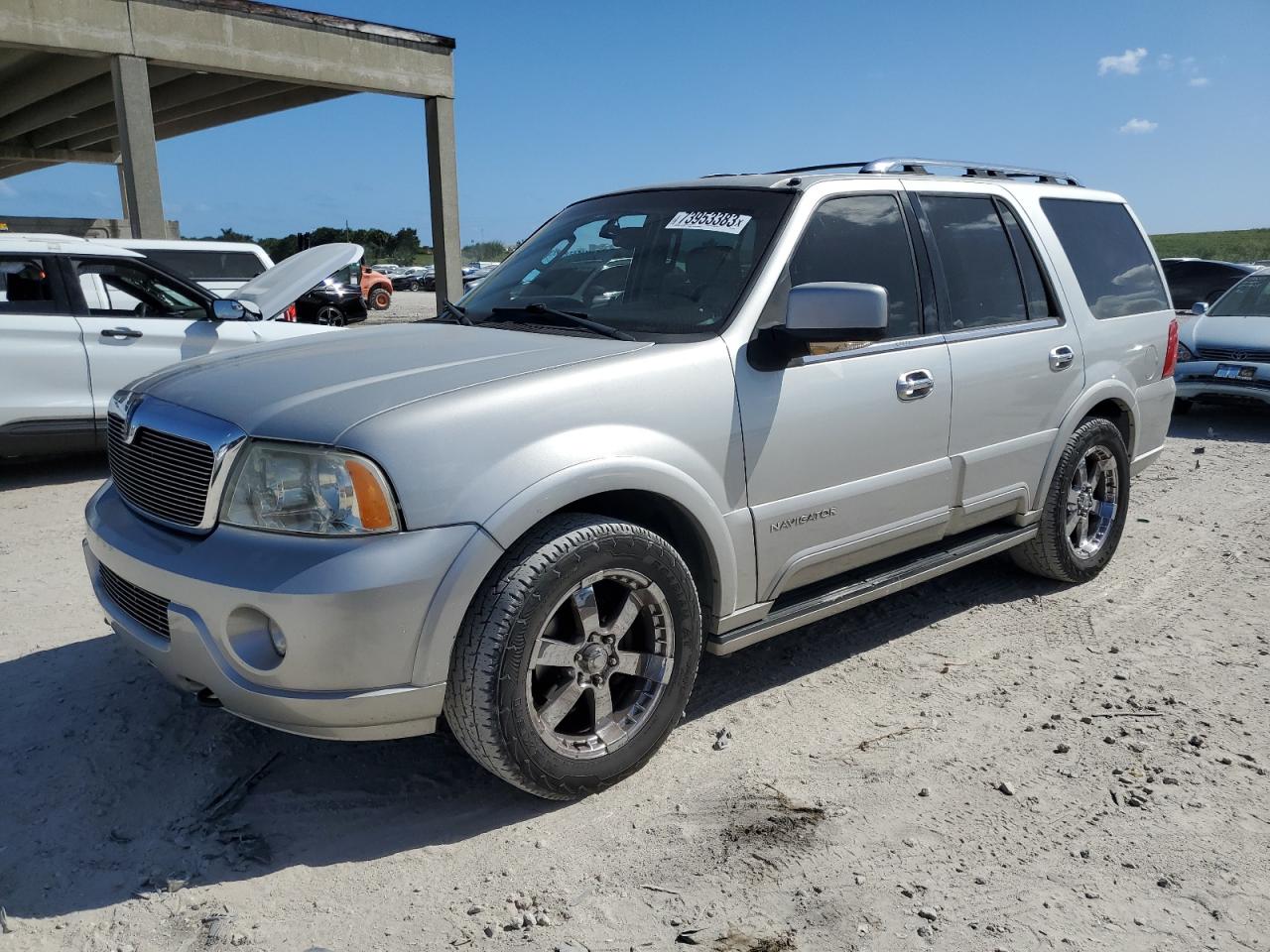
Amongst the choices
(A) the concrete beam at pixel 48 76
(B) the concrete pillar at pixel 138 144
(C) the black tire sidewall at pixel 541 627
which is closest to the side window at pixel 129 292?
(C) the black tire sidewall at pixel 541 627

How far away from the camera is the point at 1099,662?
13.5 ft

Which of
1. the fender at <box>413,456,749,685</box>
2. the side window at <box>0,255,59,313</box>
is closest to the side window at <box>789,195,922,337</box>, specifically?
the fender at <box>413,456,749,685</box>

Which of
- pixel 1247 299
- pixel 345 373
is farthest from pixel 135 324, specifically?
pixel 1247 299

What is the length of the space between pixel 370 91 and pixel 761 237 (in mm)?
16193

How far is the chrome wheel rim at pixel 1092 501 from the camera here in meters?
4.88

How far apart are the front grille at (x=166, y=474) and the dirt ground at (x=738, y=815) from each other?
2.91 feet

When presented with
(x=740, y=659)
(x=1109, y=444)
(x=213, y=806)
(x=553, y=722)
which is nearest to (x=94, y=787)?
(x=213, y=806)

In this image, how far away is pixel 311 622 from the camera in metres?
2.50

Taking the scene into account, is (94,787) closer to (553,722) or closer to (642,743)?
(553,722)

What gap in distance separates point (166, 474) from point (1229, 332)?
32.9ft

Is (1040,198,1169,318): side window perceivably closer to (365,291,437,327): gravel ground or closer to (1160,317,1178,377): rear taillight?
(1160,317,1178,377): rear taillight

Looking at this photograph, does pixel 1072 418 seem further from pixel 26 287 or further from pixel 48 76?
pixel 48 76

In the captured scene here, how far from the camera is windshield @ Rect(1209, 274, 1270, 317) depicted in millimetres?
10258

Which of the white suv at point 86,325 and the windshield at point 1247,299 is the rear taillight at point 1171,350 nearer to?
the white suv at point 86,325
